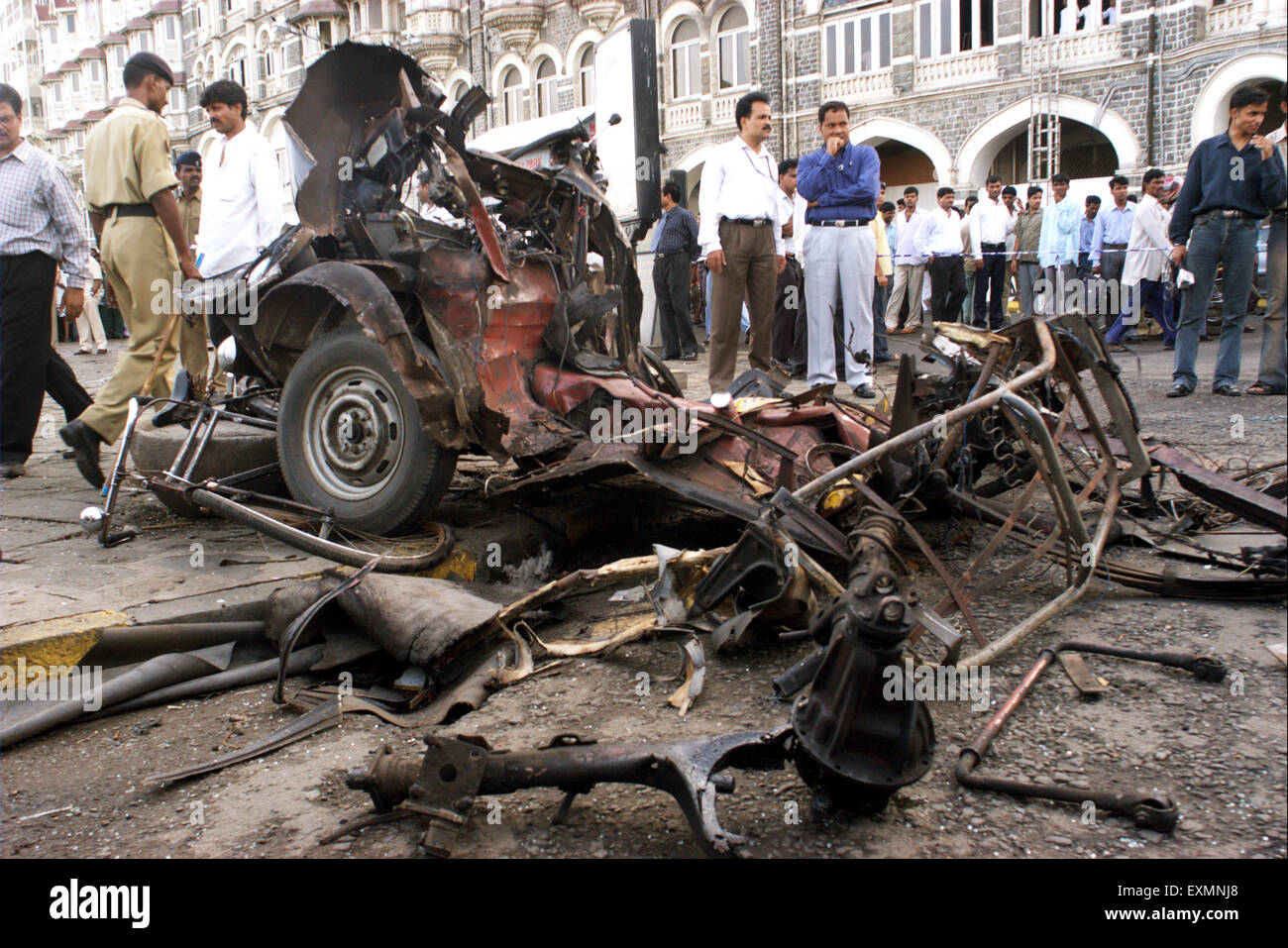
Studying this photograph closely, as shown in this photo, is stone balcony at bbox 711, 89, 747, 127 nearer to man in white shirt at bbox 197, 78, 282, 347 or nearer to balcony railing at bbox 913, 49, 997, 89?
balcony railing at bbox 913, 49, 997, 89

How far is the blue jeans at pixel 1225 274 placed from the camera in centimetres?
683

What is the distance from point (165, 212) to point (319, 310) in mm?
1942

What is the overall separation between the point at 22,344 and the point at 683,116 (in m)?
25.7

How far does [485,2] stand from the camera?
31.7 metres

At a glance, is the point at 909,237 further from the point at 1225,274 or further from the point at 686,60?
the point at 686,60

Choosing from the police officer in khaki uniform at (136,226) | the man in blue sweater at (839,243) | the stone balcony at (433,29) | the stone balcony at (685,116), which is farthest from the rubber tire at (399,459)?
the stone balcony at (433,29)

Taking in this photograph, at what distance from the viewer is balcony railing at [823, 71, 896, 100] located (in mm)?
24594

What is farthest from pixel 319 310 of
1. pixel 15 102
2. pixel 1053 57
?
pixel 1053 57

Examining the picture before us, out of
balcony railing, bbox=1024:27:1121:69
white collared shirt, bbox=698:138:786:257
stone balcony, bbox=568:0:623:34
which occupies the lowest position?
white collared shirt, bbox=698:138:786:257

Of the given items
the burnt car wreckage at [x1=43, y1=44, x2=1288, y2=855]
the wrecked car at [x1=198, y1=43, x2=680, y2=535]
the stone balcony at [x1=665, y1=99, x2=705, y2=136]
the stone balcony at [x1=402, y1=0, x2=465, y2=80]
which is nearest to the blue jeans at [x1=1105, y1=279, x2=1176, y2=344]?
the burnt car wreckage at [x1=43, y1=44, x2=1288, y2=855]

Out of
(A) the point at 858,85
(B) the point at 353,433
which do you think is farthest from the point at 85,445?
(A) the point at 858,85

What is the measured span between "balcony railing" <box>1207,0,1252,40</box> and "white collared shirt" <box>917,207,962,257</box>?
11.8 feet

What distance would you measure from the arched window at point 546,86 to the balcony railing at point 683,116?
466 centimetres

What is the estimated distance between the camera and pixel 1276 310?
6.26m
